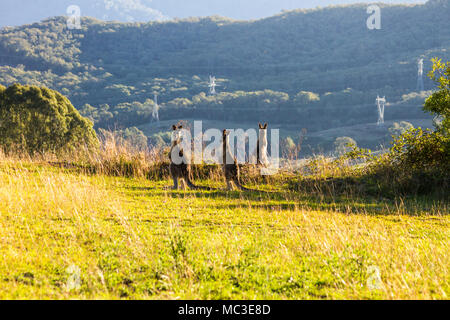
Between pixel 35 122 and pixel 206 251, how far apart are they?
2053 centimetres

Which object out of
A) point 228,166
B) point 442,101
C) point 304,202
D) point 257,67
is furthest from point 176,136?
point 257,67

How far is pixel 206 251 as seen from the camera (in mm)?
5852

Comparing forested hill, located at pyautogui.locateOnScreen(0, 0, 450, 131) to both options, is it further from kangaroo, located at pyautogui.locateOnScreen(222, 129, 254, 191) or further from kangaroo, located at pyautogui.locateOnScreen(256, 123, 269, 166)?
kangaroo, located at pyautogui.locateOnScreen(222, 129, 254, 191)

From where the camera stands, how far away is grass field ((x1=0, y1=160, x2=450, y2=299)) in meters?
4.59

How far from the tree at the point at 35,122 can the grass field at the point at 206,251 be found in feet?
40.8

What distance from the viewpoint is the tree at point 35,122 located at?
2112cm

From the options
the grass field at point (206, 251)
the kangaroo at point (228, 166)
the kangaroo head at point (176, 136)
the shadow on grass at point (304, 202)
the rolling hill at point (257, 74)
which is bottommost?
the shadow on grass at point (304, 202)

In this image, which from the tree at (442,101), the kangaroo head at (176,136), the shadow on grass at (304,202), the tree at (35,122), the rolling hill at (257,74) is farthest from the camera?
the rolling hill at (257,74)

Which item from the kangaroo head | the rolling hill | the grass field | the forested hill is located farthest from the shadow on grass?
the forested hill

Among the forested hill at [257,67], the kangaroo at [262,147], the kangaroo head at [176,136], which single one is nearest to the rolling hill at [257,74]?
the forested hill at [257,67]

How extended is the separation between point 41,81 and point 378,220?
156172 mm

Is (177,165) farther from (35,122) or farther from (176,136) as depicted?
(35,122)

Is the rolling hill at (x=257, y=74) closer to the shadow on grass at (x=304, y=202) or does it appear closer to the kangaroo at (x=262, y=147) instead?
the kangaroo at (x=262, y=147)

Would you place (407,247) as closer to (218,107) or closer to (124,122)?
(124,122)
